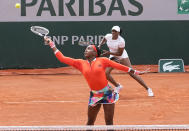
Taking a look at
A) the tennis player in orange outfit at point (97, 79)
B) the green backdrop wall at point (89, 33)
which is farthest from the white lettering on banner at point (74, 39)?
the tennis player in orange outfit at point (97, 79)

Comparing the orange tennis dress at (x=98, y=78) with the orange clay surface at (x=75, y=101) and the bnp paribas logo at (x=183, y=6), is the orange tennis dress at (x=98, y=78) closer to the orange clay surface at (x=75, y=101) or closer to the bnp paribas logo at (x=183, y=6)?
the orange clay surface at (x=75, y=101)

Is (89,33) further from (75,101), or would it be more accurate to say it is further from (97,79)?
(97,79)

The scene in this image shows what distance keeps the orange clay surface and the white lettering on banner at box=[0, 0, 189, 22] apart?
223 cm

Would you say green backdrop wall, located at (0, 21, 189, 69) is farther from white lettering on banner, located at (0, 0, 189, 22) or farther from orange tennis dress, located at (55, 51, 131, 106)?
orange tennis dress, located at (55, 51, 131, 106)

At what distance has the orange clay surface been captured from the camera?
26.7 ft

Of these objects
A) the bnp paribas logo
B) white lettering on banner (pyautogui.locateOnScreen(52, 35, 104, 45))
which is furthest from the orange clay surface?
the bnp paribas logo

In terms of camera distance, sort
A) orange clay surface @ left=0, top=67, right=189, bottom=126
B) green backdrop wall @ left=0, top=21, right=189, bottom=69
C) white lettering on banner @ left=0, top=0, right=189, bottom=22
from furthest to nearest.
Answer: green backdrop wall @ left=0, top=21, right=189, bottom=69 < white lettering on banner @ left=0, top=0, right=189, bottom=22 < orange clay surface @ left=0, top=67, right=189, bottom=126

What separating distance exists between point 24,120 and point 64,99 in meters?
2.35

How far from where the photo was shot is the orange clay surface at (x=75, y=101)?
8148mm

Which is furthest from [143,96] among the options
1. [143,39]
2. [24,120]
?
[143,39]

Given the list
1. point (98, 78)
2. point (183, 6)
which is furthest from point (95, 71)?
point (183, 6)

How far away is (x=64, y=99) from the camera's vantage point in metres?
10.3

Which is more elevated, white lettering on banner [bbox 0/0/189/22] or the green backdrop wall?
white lettering on banner [bbox 0/0/189/22]

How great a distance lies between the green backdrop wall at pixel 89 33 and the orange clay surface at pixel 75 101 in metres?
1.04
